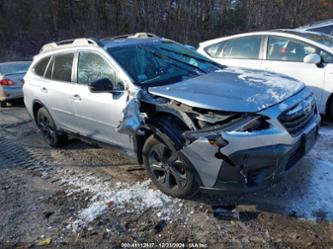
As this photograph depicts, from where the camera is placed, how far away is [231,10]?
26062mm

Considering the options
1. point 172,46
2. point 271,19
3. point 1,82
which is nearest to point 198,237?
point 172,46

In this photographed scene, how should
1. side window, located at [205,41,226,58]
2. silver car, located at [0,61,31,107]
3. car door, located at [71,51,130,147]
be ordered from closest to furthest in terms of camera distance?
car door, located at [71,51,130,147] → side window, located at [205,41,226,58] → silver car, located at [0,61,31,107]

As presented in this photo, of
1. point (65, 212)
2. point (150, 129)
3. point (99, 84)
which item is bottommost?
point (65, 212)

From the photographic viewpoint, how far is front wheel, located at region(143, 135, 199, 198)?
384 centimetres

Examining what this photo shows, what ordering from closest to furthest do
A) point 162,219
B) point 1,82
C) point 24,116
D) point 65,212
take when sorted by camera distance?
point 162,219 → point 65,212 → point 24,116 → point 1,82

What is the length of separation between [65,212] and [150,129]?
52.7 inches

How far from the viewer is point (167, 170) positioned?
13.2 feet

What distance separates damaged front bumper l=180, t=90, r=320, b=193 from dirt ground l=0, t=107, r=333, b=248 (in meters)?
0.40

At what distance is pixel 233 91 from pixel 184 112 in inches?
22.0

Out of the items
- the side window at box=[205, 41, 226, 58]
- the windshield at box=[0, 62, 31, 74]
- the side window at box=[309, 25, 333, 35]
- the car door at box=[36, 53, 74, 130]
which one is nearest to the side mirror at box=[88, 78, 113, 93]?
the car door at box=[36, 53, 74, 130]

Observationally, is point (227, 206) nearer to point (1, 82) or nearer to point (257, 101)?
point (257, 101)

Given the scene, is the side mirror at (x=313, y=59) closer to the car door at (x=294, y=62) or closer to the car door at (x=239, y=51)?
the car door at (x=294, y=62)

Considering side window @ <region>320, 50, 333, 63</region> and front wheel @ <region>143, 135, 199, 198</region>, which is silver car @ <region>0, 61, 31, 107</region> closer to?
front wheel @ <region>143, 135, 199, 198</region>

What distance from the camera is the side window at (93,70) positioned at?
4.51 meters
